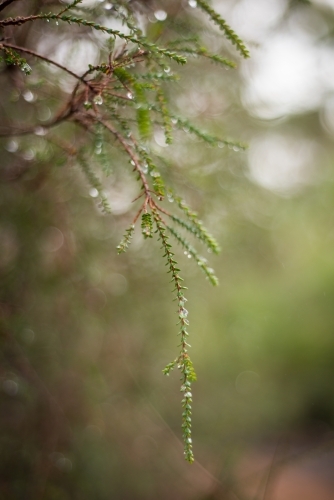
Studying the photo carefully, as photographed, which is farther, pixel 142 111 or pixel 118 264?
pixel 118 264

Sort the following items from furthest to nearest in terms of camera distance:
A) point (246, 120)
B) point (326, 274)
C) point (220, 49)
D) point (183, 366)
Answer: point (326, 274) → point (246, 120) → point (220, 49) → point (183, 366)

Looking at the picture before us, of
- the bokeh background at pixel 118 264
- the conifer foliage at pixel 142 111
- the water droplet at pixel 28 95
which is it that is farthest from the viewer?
the bokeh background at pixel 118 264

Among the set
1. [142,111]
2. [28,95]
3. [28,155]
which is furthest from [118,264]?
[142,111]

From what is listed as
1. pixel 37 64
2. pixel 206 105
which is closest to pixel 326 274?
pixel 206 105

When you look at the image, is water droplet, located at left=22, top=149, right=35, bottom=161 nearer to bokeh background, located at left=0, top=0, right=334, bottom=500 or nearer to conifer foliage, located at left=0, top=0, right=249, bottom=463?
bokeh background, located at left=0, top=0, right=334, bottom=500

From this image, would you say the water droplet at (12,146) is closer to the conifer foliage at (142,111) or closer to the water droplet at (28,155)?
the water droplet at (28,155)

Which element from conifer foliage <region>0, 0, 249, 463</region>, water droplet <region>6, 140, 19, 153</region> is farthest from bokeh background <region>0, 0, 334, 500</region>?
conifer foliage <region>0, 0, 249, 463</region>

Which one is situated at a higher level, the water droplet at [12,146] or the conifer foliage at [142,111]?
the water droplet at [12,146]

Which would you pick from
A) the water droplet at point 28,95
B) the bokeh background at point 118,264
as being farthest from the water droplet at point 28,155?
the water droplet at point 28,95

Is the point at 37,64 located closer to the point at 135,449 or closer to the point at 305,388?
the point at 135,449

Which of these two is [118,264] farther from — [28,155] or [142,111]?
[142,111]

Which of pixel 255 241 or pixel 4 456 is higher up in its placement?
pixel 255 241
